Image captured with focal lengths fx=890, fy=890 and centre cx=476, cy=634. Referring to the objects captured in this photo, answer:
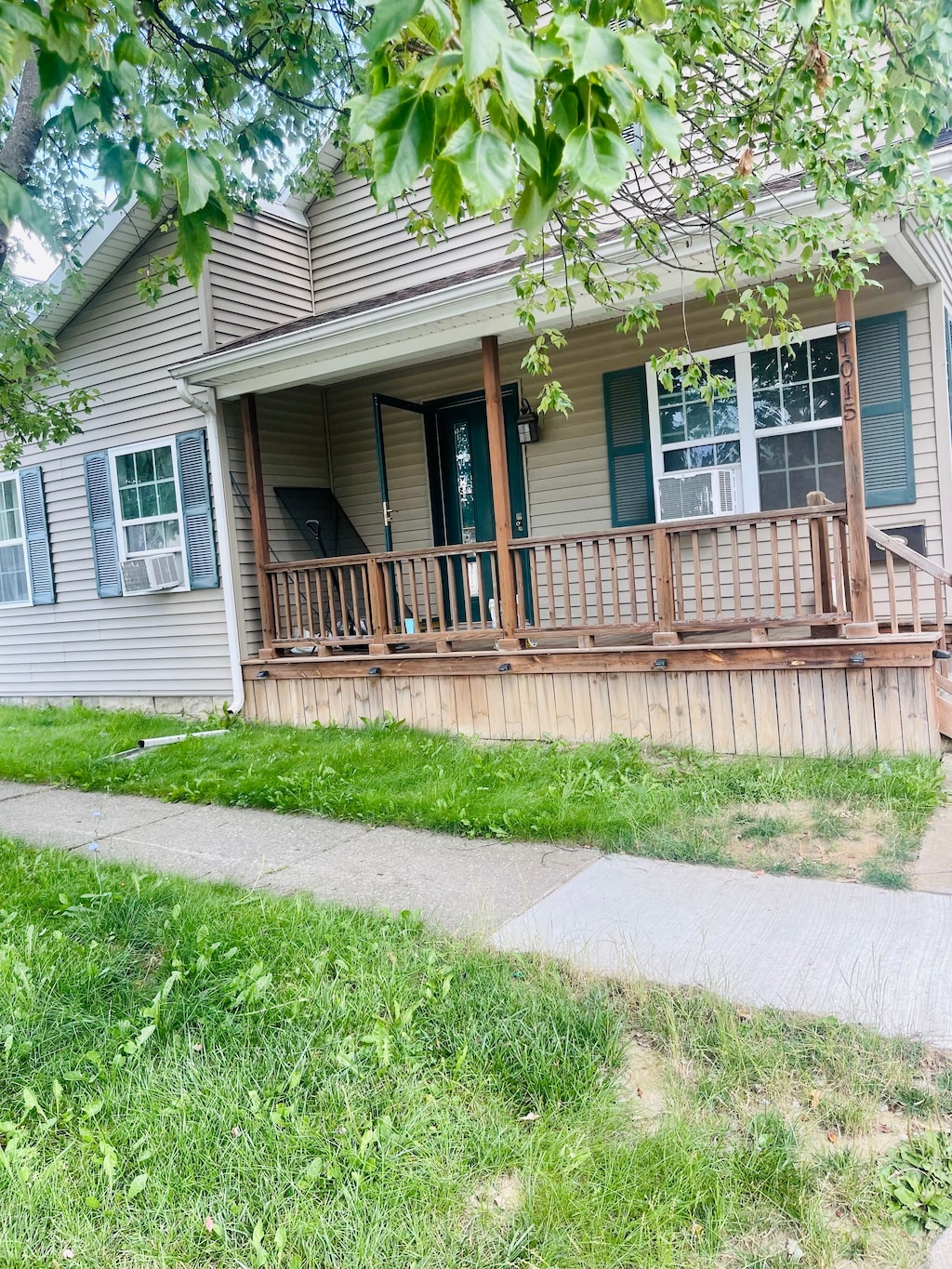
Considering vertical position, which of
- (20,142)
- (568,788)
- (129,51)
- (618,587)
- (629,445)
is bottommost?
(568,788)

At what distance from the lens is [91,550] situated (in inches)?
373

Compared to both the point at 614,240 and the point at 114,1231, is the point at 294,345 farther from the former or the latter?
the point at 114,1231

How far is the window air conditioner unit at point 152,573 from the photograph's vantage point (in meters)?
8.67

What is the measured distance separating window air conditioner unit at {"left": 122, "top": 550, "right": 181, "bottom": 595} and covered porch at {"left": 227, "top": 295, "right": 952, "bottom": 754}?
3.10 feet

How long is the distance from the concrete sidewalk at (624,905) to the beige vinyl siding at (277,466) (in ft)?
11.7

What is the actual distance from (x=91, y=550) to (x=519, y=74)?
9137 millimetres

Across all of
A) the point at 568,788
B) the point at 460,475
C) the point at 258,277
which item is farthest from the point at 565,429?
the point at 568,788

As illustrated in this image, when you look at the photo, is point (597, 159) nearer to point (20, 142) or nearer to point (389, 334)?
point (20, 142)

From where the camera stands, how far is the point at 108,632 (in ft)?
31.0

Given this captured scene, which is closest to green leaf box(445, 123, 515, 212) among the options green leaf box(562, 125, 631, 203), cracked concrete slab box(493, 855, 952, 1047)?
green leaf box(562, 125, 631, 203)

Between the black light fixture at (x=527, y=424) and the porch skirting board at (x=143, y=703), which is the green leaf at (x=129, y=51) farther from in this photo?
the porch skirting board at (x=143, y=703)

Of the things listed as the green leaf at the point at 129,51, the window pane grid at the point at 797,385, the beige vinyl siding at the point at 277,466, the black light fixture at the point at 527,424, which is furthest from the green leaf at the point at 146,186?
the beige vinyl siding at the point at 277,466

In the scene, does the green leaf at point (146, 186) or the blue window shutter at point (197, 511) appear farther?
the blue window shutter at point (197, 511)

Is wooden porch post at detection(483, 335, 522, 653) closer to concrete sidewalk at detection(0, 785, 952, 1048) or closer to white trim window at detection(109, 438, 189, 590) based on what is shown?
concrete sidewalk at detection(0, 785, 952, 1048)
